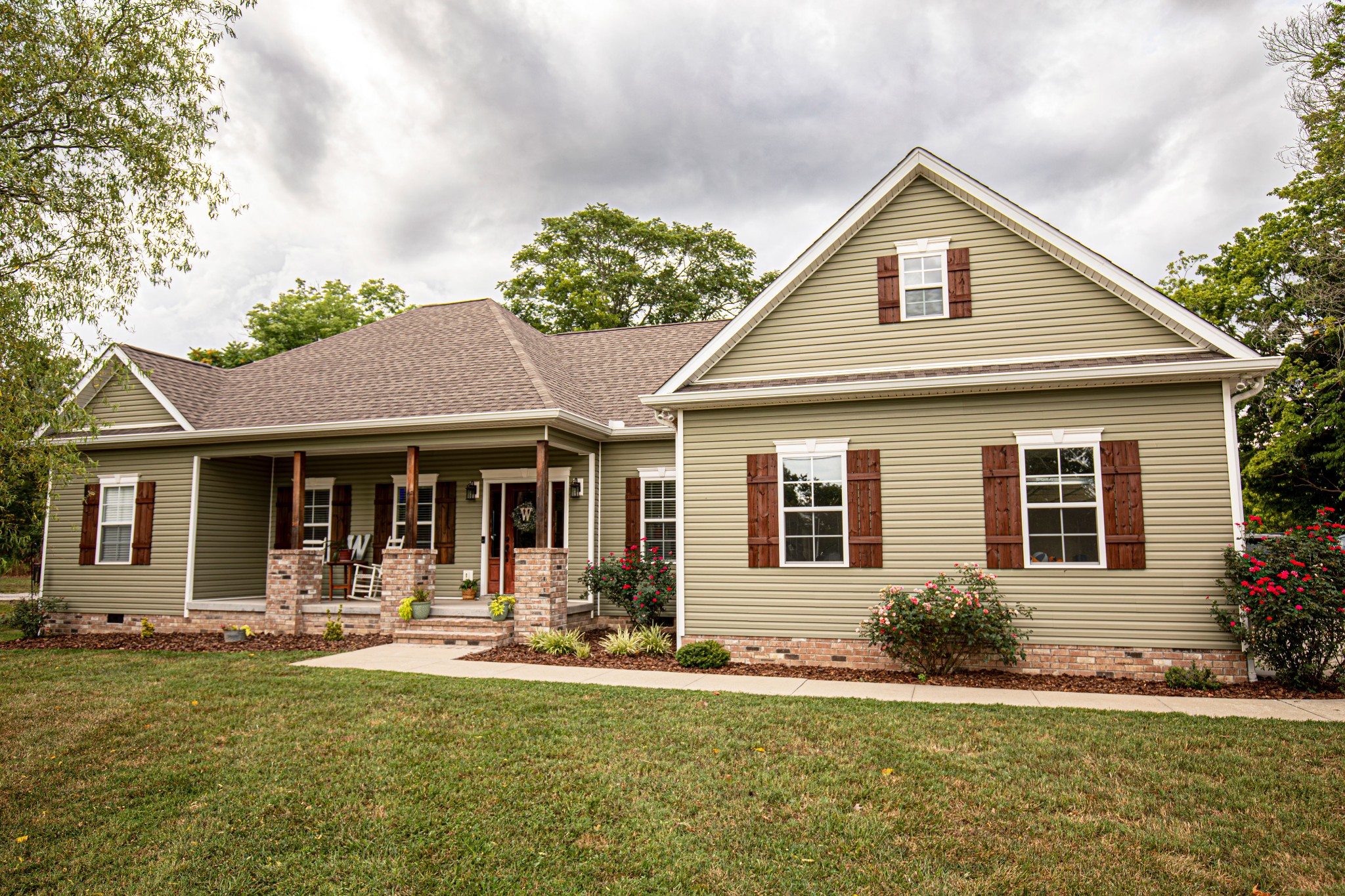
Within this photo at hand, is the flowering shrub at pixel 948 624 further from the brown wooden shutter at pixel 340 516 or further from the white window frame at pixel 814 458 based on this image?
the brown wooden shutter at pixel 340 516

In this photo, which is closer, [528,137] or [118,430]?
[118,430]

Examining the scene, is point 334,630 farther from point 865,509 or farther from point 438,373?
point 865,509

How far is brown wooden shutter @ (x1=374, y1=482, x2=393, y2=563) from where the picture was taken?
549 inches

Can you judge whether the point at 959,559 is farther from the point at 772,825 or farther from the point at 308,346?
the point at 308,346

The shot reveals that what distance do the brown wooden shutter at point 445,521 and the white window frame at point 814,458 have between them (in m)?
6.74

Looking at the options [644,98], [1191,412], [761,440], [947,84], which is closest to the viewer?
[1191,412]

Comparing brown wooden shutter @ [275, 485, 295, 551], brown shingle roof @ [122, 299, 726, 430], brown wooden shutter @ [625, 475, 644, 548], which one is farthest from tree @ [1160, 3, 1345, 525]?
brown wooden shutter @ [275, 485, 295, 551]

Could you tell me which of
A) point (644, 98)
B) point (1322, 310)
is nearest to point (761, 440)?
point (644, 98)

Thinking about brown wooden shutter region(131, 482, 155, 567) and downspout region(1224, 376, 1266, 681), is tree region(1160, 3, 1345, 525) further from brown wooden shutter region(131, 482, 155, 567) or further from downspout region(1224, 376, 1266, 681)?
brown wooden shutter region(131, 482, 155, 567)

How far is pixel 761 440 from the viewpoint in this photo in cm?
1005

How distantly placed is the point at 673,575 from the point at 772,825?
714 centimetres

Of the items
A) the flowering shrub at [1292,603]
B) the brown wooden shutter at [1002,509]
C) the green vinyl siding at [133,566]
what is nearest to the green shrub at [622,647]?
the brown wooden shutter at [1002,509]

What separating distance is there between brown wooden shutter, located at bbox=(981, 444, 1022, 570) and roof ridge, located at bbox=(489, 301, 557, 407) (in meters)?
6.26

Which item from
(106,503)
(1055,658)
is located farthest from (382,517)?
(1055,658)
